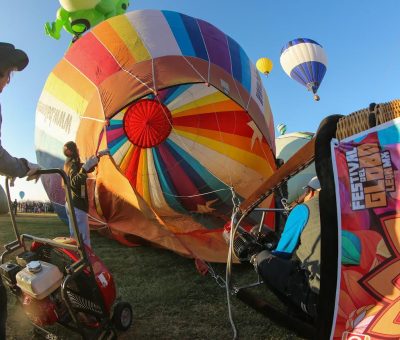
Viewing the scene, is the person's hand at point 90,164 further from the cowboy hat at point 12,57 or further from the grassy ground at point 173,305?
the cowboy hat at point 12,57

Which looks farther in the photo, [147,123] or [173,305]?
[147,123]

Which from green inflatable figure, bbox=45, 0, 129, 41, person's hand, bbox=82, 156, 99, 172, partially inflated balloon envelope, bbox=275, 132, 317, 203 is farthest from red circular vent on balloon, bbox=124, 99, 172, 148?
partially inflated balloon envelope, bbox=275, 132, 317, 203

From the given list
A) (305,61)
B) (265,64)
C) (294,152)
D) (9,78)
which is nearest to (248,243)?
(9,78)

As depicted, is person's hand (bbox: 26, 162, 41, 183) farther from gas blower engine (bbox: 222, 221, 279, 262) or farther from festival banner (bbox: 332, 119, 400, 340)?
festival banner (bbox: 332, 119, 400, 340)

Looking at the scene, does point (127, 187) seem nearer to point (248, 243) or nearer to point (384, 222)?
point (248, 243)

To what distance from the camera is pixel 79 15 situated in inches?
305

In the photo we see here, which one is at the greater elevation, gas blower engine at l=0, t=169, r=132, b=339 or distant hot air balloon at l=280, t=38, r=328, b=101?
distant hot air balloon at l=280, t=38, r=328, b=101

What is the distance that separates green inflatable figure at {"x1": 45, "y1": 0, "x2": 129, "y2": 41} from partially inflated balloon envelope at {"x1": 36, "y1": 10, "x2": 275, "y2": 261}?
248 centimetres

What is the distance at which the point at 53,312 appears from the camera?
2.24m

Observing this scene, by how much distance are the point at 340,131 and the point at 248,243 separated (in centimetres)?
103

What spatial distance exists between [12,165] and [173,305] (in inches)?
69.3

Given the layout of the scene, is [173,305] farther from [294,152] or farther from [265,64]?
[265,64]

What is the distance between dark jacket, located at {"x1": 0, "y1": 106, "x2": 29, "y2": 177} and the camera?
1947mm

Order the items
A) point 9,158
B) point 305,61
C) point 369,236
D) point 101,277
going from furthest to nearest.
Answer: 1. point 305,61
2. point 101,277
3. point 9,158
4. point 369,236
